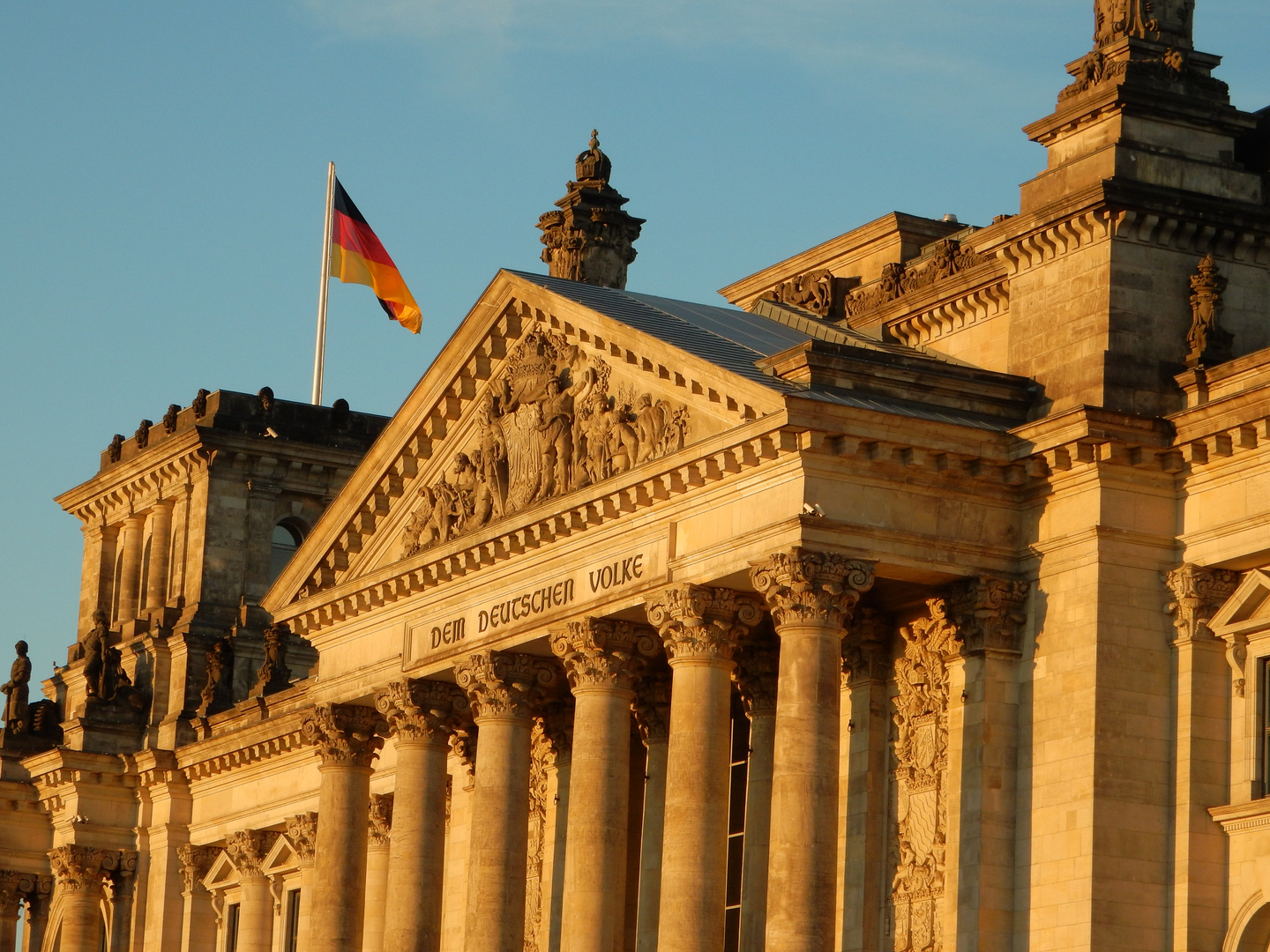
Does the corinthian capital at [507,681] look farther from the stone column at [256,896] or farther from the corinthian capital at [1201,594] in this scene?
the stone column at [256,896]

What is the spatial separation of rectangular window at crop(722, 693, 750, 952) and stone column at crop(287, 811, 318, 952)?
15038 millimetres

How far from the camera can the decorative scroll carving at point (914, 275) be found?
4528cm

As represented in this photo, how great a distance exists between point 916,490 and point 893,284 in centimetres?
718

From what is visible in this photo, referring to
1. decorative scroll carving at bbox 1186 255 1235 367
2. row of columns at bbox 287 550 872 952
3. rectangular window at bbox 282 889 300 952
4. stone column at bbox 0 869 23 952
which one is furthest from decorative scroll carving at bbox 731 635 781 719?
stone column at bbox 0 869 23 952

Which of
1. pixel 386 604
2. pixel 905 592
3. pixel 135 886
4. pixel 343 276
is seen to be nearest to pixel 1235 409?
pixel 905 592

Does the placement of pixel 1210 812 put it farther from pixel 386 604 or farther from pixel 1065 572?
pixel 386 604

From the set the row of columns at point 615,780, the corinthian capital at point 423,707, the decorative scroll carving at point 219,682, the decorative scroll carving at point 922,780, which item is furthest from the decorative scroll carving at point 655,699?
the decorative scroll carving at point 219,682

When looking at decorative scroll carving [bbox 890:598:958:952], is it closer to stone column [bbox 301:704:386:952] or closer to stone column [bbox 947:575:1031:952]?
stone column [bbox 947:575:1031:952]

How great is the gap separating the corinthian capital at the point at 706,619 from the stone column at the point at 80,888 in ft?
93.8

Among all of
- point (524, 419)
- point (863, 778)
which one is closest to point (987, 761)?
point (863, 778)

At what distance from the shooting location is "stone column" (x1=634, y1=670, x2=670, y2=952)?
155 feet

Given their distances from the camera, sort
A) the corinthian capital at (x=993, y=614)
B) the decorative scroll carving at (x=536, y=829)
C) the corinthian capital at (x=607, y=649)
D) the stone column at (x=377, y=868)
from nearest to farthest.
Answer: the corinthian capital at (x=993, y=614) < the corinthian capital at (x=607, y=649) < the decorative scroll carving at (x=536, y=829) < the stone column at (x=377, y=868)

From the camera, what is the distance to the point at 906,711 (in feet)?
140

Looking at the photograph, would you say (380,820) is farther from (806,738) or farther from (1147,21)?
(1147,21)
